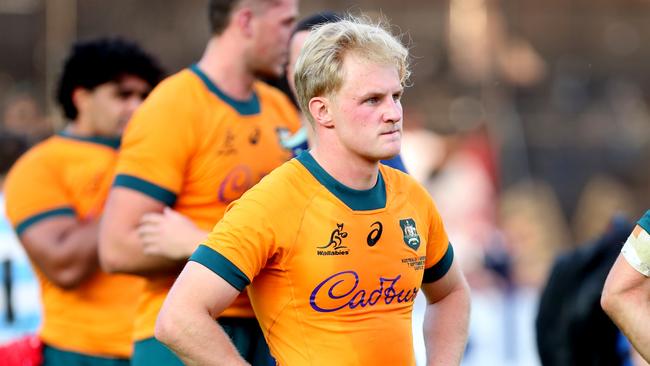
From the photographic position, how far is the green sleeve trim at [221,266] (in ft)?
10.6

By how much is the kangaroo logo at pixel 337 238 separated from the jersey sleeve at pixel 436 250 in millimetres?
393

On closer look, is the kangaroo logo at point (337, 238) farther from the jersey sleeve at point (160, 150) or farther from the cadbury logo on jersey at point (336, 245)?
the jersey sleeve at point (160, 150)

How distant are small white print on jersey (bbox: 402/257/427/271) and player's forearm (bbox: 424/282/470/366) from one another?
29 cm

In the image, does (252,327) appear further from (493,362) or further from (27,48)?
(27,48)

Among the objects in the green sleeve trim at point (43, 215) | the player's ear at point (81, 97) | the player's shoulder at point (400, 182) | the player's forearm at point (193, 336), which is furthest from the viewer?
the player's ear at point (81, 97)

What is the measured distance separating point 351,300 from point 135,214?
1.12 meters

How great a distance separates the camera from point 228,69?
4.48 m

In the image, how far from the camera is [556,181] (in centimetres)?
1402

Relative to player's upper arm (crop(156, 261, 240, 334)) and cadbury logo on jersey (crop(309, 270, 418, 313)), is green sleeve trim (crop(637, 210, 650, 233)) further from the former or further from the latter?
player's upper arm (crop(156, 261, 240, 334))

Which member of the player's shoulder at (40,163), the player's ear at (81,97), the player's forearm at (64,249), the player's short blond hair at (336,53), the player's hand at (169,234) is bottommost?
the player's forearm at (64,249)

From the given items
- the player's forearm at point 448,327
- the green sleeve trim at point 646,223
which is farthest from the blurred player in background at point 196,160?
the green sleeve trim at point 646,223

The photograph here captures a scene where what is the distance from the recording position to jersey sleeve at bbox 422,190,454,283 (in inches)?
145

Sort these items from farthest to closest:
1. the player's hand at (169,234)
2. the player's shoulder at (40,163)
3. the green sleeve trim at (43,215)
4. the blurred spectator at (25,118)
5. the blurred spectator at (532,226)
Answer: the blurred spectator at (25,118) → the blurred spectator at (532,226) → the player's shoulder at (40,163) → the green sleeve trim at (43,215) → the player's hand at (169,234)

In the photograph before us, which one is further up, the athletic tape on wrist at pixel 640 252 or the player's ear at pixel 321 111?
the player's ear at pixel 321 111
